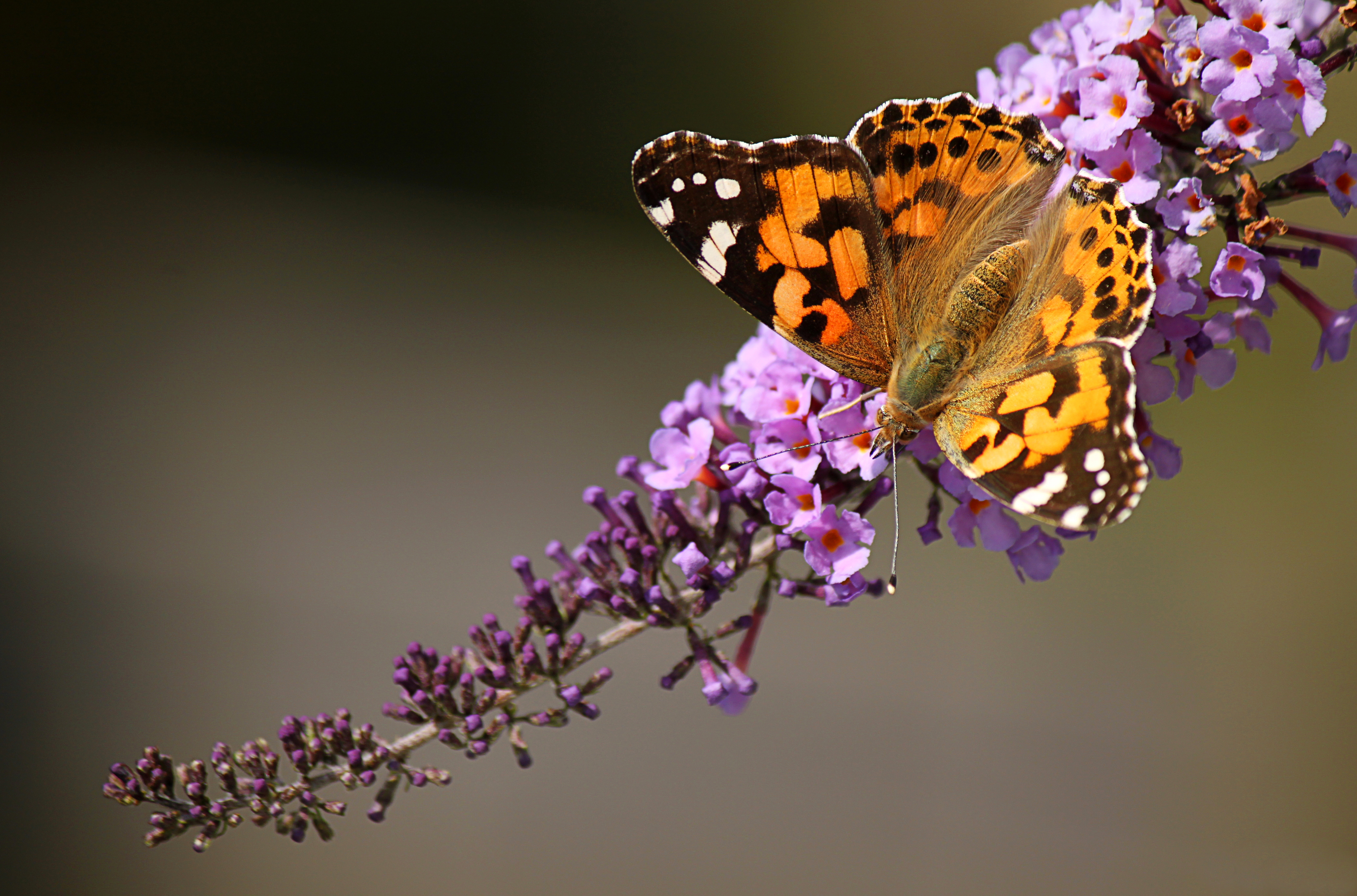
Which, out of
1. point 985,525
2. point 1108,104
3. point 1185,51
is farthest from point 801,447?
point 1185,51

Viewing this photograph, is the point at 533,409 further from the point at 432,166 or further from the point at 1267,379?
the point at 1267,379

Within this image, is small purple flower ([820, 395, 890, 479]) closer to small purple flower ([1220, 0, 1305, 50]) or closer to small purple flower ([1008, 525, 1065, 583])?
small purple flower ([1008, 525, 1065, 583])

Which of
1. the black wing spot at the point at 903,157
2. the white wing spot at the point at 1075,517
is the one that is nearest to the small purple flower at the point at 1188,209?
the black wing spot at the point at 903,157

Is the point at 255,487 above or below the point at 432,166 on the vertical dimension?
below

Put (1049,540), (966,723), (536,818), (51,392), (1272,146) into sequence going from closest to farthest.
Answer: (1272,146)
(1049,540)
(536,818)
(966,723)
(51,392)

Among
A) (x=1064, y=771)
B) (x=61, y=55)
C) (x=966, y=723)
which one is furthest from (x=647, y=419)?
(x=61, y=55)

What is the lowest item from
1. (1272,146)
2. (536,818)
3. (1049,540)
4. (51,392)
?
(536,818)

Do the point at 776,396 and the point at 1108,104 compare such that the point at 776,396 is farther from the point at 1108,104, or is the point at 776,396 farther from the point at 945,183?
the point at 1108,104
